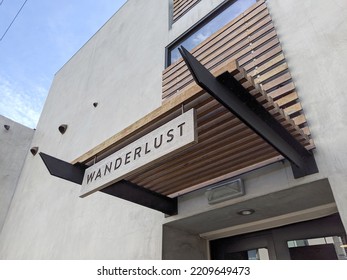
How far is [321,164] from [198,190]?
3.63 ft

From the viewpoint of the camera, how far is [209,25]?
13.1 feet

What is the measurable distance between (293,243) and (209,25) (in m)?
3.10

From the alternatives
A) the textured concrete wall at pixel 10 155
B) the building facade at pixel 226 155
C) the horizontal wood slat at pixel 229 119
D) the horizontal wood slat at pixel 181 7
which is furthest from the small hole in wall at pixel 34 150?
the horizontal wood slat at pixel 229 119

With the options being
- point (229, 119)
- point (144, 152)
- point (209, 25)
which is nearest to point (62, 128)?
point (209, 25)

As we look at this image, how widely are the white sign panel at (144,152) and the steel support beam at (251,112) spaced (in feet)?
0.76

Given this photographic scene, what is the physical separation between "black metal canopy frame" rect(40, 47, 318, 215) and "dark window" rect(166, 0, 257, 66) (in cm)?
235

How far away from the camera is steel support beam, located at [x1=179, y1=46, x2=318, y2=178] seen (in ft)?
4.86

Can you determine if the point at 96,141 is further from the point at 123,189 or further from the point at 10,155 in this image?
the point at 10,155

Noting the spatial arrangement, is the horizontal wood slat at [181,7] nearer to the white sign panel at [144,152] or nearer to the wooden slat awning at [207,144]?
the wooden slat awning at [207,144]

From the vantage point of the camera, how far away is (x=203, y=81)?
4.80 feet

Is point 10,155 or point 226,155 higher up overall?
point 10,155

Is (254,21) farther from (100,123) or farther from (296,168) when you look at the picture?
(100,123)

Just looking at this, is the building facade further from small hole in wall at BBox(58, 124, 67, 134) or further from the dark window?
small hole in wall at BBox(58, 124, 67, 134)

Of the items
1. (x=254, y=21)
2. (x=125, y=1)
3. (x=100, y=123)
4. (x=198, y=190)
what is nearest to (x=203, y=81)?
(x=198, y=190)
